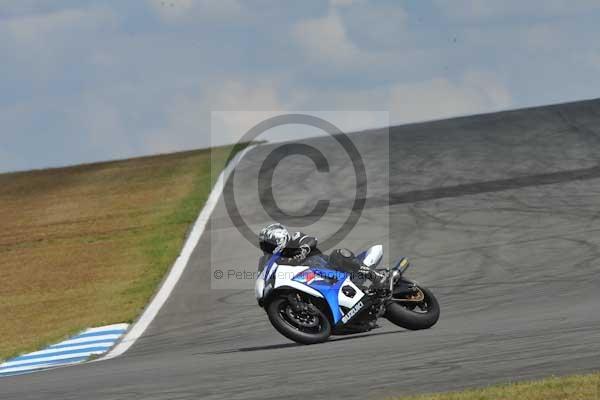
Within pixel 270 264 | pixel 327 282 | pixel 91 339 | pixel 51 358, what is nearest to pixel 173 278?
pixel 91 339

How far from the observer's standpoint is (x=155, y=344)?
15.6 m

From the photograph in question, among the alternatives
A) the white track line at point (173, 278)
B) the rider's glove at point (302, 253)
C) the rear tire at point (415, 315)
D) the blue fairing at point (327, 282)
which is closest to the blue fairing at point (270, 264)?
the rider's glove at point (302, 253)

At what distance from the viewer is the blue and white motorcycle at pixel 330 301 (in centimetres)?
1207

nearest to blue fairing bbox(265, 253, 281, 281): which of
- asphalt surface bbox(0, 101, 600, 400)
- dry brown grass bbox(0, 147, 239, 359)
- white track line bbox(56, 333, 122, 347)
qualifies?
asphalt surface bbox(0, 101, 600, 400)

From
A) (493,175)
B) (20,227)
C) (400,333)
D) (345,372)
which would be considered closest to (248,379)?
(345,372)

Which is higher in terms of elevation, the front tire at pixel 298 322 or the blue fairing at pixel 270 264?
the blue fairing at pixel 270 264

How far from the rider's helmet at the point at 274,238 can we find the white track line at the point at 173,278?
11.7 feet

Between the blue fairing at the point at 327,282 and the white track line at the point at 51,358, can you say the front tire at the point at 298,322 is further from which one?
the white track line at the point at 51,358

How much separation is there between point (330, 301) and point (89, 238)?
648 inches

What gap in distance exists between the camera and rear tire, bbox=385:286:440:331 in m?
12.1

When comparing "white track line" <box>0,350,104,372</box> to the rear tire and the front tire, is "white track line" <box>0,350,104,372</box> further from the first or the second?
the rear tire

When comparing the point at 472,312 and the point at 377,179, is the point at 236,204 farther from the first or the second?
the point at 472,312

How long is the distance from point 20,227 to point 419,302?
822 inches

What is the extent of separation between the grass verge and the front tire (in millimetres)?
4552
